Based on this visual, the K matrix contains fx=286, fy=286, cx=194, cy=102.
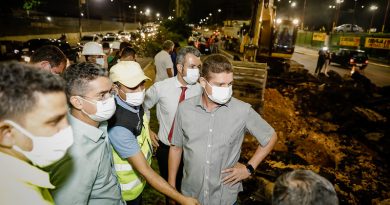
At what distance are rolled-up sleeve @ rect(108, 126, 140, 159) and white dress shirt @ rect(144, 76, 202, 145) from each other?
1.28m

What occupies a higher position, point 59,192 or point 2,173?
point 2,173

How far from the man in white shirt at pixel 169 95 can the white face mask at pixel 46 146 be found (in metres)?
2.01

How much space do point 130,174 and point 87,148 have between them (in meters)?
0.83

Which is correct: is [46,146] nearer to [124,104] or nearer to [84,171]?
[84,171]

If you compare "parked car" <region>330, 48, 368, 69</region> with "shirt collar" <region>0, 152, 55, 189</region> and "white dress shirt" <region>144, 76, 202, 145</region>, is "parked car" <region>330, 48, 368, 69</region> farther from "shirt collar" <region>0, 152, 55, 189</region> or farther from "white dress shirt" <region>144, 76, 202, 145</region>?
"shirt collar" <region>0, 152, 55, 189</region>

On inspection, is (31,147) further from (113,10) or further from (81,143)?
(113,10)

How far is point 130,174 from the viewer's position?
2727mm

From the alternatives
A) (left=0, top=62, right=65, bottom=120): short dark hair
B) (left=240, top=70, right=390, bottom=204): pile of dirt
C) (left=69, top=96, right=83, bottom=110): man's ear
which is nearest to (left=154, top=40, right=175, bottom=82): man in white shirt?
(left=240, top=70, right=390, bottom=204): pile of dirt

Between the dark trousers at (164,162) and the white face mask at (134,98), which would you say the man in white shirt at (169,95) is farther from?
the white face mask at (134,98)

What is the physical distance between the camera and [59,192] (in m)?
1.86

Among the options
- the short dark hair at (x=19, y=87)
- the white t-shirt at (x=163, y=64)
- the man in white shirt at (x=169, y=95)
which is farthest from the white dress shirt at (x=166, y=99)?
the white t-shirt at (x=163, y=64)

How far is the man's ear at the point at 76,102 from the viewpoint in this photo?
7.06 feet

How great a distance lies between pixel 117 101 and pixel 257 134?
136cm

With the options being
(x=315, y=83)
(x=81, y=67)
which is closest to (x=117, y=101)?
(x=81, y=67)
